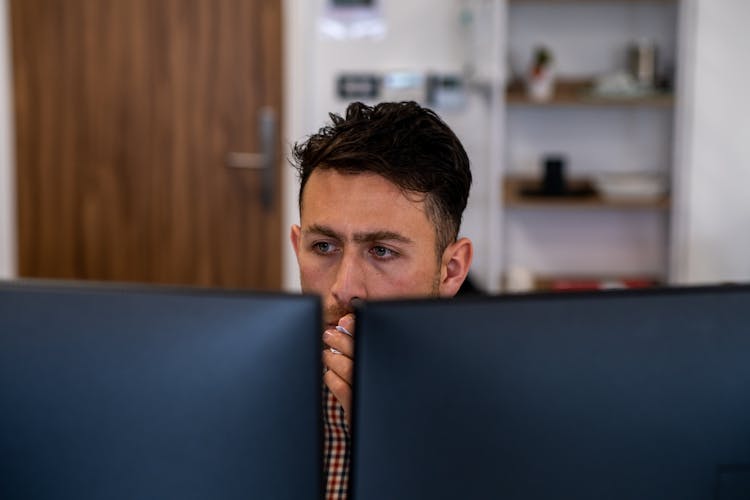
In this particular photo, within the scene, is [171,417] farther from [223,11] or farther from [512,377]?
[223,11]

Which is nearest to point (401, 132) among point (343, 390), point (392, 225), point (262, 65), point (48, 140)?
point (392, 225)

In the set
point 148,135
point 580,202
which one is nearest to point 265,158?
point 148,135

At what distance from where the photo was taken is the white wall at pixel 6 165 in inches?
153

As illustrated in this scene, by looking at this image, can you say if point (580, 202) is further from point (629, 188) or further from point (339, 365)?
point (339, 365)

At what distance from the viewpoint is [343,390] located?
97 centimetres

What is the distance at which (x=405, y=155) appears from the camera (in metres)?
1.40

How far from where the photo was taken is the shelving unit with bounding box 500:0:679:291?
153 inches

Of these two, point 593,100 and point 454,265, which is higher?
point 593,100

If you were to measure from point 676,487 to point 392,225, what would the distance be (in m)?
0.66

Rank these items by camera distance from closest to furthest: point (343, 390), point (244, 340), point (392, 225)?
point (244, 340), point (343, 390), point (392, 225)

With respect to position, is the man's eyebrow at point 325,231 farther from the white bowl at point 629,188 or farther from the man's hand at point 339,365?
the white bowl at point 629,188

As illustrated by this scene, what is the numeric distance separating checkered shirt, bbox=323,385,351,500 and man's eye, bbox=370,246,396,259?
0.22m

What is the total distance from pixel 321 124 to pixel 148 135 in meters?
0.67

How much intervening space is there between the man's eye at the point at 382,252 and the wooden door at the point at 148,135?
2.47m
